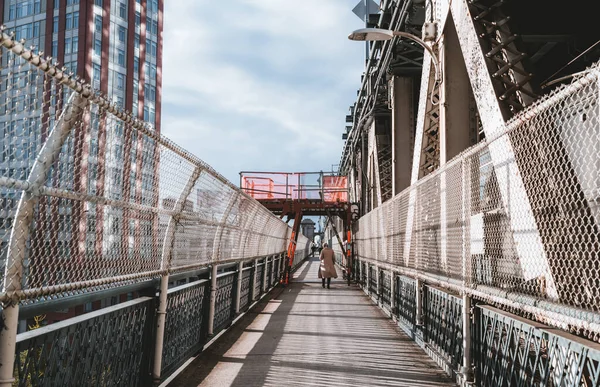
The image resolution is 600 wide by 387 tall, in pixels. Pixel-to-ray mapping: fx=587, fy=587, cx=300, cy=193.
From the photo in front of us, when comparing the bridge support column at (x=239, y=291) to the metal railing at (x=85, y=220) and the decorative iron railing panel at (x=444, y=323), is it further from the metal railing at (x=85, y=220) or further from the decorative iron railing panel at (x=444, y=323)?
the decorative iron railing panel at (x=444, y=323)

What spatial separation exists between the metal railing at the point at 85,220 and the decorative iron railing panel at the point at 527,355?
107 inches

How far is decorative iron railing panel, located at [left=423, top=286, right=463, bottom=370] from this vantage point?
568 centimetres

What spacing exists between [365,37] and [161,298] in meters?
7.02

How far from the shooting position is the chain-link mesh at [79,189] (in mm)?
2809

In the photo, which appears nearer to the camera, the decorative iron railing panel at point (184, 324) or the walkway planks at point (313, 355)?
the decorative iron railing panel at point (184, 324)

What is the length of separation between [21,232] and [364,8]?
55.4 feet

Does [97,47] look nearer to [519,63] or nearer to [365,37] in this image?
[365,37]

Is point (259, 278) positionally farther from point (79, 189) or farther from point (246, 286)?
point (79, 189)

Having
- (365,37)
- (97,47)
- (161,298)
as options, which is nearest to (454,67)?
(365,37)

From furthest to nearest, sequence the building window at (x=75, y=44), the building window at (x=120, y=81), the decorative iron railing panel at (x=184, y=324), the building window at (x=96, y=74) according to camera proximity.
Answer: the building window at (x=120, y=81) → the building window at (x=96, y=74) → the building window at (x=75, y=44) → the decorative iron railing panel at (x=184, y=324)

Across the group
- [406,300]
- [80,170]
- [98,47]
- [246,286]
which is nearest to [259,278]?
[246,286]

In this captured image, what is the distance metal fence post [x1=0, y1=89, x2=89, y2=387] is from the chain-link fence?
269 cm

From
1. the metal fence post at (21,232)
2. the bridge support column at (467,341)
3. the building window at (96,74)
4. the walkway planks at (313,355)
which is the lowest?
the walkway planks at (313,355)

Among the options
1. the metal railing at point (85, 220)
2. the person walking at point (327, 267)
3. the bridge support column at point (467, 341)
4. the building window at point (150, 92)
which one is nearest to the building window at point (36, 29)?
the building window at point (150, 92)
